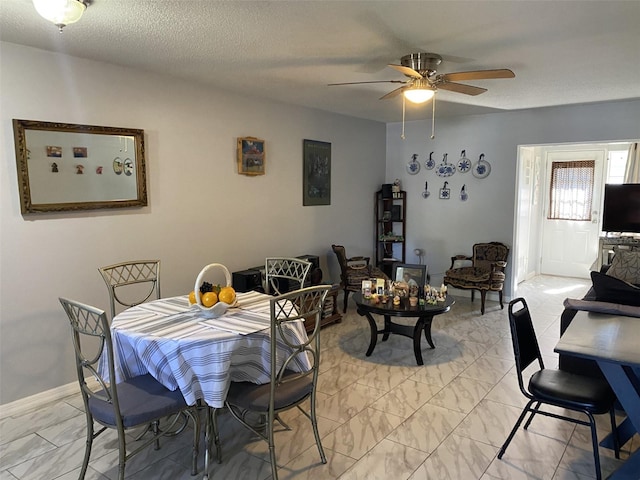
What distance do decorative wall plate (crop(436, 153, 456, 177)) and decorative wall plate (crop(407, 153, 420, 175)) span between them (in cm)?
32

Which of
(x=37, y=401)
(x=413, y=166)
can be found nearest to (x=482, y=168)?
(x=413, y=166)

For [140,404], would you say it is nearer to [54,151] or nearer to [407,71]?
[54,151]

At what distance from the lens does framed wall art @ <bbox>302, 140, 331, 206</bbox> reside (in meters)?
5.25

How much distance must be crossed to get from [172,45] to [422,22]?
1.59 m

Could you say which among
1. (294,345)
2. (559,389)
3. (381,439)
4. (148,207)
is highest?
(148,207)

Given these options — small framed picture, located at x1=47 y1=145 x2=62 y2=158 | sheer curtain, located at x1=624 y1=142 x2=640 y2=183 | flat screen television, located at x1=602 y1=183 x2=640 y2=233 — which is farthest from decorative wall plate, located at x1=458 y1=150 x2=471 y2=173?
small framed picture, located at x1=47 y1=145 x2=62 y2=158

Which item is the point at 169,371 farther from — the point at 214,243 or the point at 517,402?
the point at 517,402

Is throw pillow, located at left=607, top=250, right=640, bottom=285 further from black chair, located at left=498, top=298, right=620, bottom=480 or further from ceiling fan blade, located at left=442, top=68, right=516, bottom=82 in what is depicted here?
ceiling fan blade, located at left=442, top=68, right=516, bottom=82

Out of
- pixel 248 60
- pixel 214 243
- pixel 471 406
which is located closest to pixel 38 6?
pixel 248 60

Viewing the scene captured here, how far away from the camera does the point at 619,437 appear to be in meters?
2.50

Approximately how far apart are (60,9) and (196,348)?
169cm

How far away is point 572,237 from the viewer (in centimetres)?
732

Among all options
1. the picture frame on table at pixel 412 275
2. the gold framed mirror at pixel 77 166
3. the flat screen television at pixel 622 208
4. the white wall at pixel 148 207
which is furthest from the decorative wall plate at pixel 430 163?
the gold framed mirror at pixel 77 166

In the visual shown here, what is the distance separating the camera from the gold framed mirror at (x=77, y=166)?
2979 millimetres
